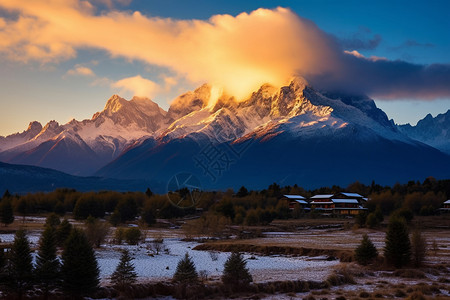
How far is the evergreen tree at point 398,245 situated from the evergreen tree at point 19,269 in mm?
36816

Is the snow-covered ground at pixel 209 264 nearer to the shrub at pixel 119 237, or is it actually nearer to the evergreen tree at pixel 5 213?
the shrub at pixel 119 237

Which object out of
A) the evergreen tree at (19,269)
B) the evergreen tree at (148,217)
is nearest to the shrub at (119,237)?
the evergreen tree at (19,269)

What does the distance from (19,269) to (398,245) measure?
3825 cm

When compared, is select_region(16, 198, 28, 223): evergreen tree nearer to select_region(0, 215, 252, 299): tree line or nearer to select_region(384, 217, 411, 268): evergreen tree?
select_region(0, 215, 252, 299): tree line

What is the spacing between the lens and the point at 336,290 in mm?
42875

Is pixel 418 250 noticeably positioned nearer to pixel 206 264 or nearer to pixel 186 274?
pixel 206 264

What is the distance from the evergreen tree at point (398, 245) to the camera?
5278cm

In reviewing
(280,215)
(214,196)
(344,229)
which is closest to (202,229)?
(344,229)

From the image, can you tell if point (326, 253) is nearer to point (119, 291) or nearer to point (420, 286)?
point (420, 286)

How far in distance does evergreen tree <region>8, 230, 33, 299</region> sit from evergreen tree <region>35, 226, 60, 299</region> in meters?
0.76

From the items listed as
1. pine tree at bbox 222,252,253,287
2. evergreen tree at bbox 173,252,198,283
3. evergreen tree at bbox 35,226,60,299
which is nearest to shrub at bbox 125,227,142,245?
evergreen tree at bbox 173,252,198,283

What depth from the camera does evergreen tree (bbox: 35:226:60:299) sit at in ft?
122

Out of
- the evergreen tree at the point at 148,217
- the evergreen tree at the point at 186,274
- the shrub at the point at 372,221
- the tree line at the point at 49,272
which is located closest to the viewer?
the tree line at the point at 49,272

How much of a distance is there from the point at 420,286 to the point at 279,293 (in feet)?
40.2
